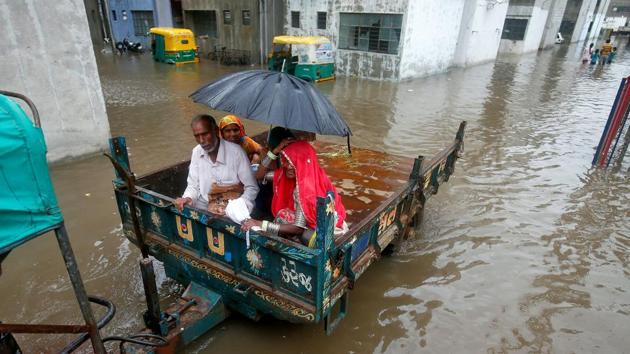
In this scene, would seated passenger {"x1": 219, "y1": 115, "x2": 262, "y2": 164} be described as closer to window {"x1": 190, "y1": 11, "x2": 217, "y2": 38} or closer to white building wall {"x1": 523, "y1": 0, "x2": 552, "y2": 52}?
window {"x1": 190, "y1": 11, "x2": 217, "y2": 38}

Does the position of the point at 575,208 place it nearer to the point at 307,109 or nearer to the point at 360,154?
the point at 360,154

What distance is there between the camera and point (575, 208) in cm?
587

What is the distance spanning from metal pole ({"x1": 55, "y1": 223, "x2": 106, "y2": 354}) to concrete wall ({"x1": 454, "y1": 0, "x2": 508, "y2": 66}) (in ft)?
72.8

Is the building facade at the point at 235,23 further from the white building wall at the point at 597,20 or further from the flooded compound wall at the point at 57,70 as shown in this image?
the white building wall at the point at 597,20

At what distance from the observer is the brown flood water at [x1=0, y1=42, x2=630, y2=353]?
3424mm

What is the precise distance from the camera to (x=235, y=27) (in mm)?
21547

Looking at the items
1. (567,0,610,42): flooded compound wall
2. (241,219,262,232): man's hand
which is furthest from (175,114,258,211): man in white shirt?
(567,0,610,42): flooded compound wall

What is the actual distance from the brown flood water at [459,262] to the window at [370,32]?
733 cm

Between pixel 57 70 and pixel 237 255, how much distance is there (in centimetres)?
552

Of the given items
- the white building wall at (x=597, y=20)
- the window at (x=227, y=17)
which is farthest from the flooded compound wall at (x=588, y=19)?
the window at (x=227, y=17)

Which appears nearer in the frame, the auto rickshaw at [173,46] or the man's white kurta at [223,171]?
the man's white kurta at [223,171]

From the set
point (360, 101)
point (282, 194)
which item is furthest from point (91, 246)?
point (360, 101)

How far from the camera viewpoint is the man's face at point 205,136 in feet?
10.0

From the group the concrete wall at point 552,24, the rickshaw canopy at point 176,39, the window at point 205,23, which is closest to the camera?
the rickshaw canopy at point 176,39
